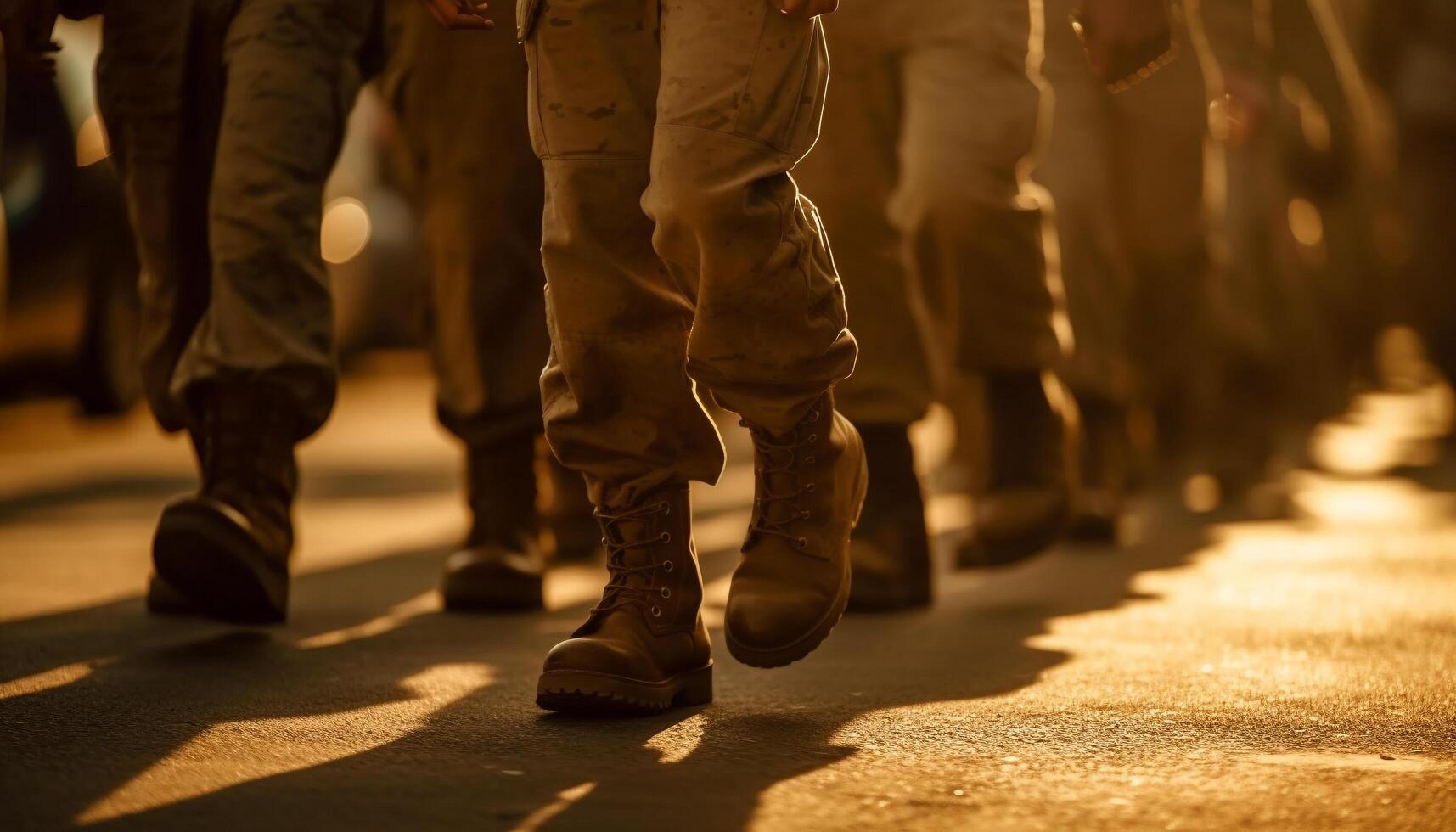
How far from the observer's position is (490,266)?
4238 millimetres

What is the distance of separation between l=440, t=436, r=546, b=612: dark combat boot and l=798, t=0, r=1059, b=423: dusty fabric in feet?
2.20

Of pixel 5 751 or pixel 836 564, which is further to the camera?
pixel 836 564

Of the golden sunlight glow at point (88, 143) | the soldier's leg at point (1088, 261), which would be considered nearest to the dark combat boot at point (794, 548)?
the soldier's leg at point (1088, 261)

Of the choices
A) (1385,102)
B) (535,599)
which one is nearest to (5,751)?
(535,599)

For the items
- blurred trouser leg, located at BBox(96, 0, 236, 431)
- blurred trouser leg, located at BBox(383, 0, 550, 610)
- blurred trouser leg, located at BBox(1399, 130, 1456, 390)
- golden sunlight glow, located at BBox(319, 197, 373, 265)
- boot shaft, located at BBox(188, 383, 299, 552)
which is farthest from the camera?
golden sunlight glow, located at BBox(319, 197, 373, 265)

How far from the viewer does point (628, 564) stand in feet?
9.70

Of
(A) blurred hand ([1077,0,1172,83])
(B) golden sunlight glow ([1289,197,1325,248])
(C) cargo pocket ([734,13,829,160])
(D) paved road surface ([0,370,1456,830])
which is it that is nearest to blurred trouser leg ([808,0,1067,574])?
(D) paved road surface ([0,370,1456,830])

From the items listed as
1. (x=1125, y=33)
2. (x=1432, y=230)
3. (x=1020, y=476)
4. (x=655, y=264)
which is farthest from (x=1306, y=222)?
(x=655, y=264)

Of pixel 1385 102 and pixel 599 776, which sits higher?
pixel 1385 102

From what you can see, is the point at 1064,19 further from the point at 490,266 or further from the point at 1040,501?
the point at 490,266

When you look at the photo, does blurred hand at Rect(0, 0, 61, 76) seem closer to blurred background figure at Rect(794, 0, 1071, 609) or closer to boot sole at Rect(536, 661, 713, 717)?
blurred background figure at Rect(794, 0, 1071, 609)

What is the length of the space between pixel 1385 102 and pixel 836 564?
657 centimetres

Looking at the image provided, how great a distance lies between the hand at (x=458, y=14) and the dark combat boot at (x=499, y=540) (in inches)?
48.5

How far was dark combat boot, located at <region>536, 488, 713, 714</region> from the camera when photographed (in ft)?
9.25
